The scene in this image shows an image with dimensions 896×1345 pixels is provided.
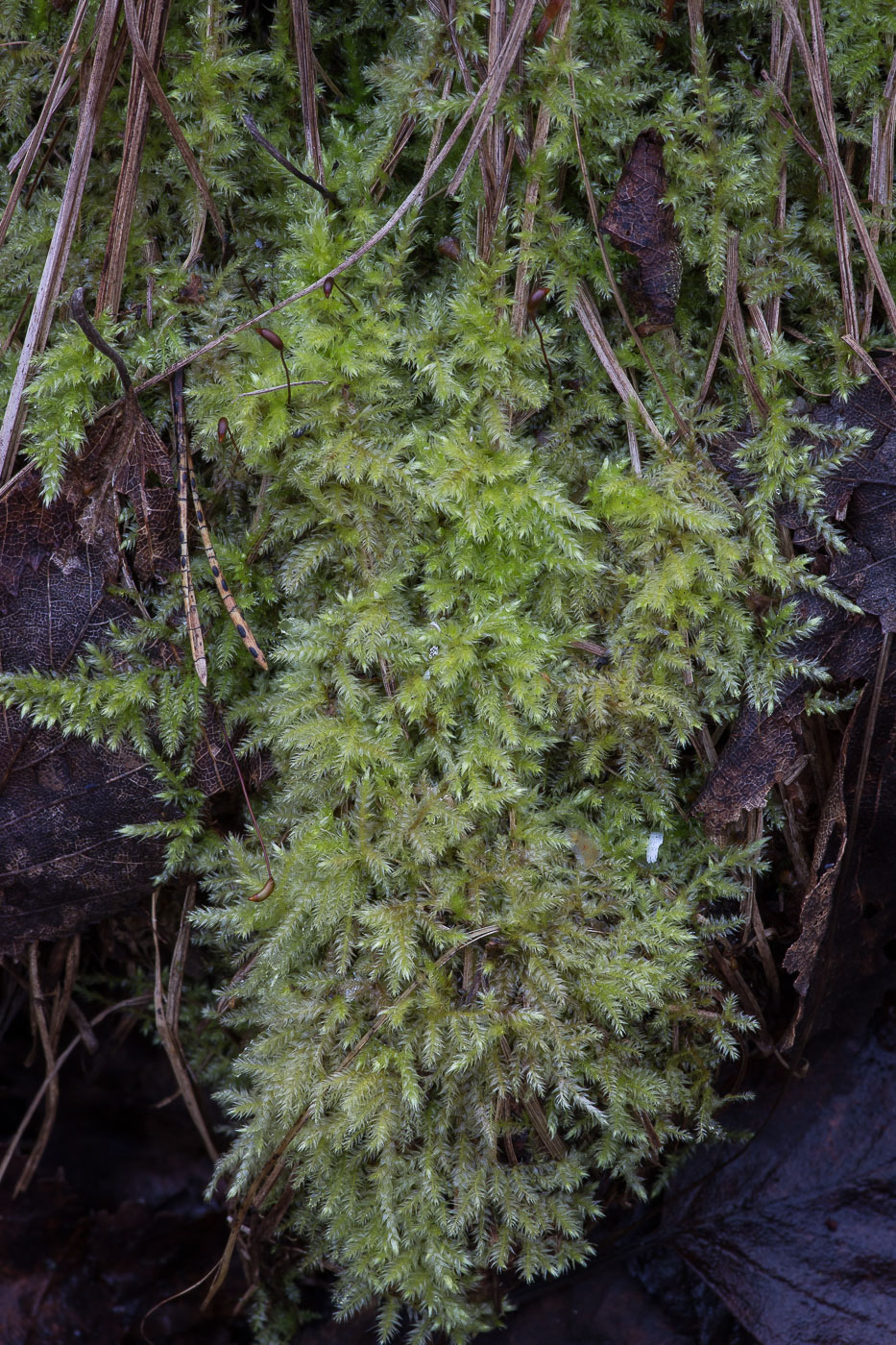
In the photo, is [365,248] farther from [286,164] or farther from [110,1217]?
[110,1217]

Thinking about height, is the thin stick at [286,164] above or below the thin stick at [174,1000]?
above

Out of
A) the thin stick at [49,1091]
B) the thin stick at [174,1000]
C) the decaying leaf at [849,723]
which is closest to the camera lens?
the decaying leaf at [849,723]

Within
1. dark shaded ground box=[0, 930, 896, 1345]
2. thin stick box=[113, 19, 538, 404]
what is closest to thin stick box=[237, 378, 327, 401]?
thin stick box=[113, 19, 538, 404]

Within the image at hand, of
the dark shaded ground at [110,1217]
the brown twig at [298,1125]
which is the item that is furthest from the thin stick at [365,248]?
the dark shaded ground at [110,1217]

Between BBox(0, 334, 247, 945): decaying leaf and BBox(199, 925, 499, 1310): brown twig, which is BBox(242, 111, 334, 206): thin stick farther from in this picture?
BBox(199, 925, 499, 1310): brown twig

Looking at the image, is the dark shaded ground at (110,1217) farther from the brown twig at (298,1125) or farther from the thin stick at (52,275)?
the thin stick at (52,275)

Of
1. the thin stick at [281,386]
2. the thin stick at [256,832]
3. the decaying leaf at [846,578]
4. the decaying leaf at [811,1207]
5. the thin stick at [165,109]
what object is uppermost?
the thin stick at [165,109]

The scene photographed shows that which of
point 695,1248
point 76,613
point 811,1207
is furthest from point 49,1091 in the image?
point 811,1207
